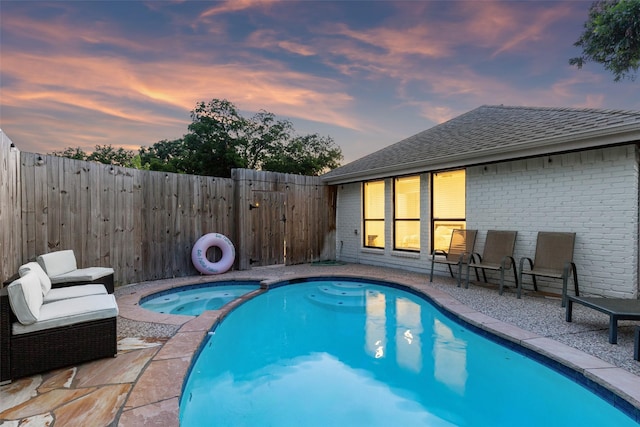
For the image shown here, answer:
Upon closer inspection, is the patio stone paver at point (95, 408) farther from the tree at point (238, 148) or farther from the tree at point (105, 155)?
the tree at point (105, 155)

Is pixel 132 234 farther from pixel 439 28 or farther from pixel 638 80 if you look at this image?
pixel 638 80

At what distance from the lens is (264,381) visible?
2.87 meters

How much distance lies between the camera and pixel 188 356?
2.64 m

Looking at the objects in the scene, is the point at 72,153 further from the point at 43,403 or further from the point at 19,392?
the point at 43,403

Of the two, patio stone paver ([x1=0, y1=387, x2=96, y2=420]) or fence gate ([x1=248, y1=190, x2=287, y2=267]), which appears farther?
fence gate ([x1=248, y1=190, x2=287, y2=267])

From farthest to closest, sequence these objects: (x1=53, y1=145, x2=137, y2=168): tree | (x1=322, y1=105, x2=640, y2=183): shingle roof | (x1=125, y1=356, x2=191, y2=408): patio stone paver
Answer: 1. (x1=53, y1=145, x2=137, y2=168): tree
2. (x1=322, y1=105, x2=640, y2=183): shingle roof
3. (x1=125, y1=356, x2=191, y2=408): patio stone paver

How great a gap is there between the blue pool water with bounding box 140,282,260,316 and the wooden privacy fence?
2.73 ft

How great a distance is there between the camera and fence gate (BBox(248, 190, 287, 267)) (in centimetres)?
742

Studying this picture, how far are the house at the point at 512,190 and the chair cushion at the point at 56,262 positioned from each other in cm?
576

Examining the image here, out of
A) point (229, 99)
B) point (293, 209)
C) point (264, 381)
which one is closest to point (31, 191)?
point (264, 381)

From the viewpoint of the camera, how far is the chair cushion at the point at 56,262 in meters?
3.74

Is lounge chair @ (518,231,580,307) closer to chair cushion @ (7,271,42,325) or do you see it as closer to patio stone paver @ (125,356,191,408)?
patio stone paver @ (125,356,191,408)

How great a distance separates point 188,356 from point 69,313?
969mm

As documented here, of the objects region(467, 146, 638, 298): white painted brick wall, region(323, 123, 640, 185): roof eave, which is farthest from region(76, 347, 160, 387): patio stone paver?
region(467, 146, 638, 298): white painted brick wall
